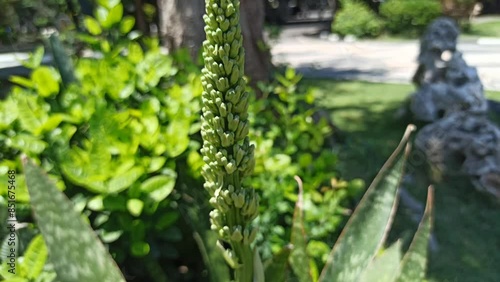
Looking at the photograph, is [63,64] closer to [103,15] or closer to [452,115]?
[103,15]

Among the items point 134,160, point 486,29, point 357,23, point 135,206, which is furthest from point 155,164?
point 486,29

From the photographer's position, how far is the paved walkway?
33.7 ft

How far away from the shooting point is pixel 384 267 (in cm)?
133

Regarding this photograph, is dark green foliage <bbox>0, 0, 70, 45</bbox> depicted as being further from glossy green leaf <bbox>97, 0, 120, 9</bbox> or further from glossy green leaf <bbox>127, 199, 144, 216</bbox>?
glossy green leaf <bbox>127, 199, 144, 216</bbox>

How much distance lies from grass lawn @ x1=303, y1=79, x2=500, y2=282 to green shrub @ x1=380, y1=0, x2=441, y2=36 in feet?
32.9

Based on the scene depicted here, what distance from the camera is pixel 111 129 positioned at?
5.34 feet

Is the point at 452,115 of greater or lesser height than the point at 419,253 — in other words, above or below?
below

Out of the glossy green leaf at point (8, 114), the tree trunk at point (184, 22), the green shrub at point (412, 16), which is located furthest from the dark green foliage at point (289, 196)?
the green shrub at point (412, 16)

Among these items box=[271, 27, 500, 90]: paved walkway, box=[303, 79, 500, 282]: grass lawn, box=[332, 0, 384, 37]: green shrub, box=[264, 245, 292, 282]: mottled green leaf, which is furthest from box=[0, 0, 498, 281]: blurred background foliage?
box=[332, 0, 384, 37]: green shrub

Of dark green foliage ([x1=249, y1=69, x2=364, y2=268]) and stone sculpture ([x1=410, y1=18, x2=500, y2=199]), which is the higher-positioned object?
dark green foliage ([x1=249, y1=69, x2=364, y2=268])

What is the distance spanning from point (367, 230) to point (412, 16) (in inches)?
642

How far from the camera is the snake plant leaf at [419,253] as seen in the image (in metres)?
1.12

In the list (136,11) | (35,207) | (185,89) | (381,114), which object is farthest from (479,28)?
(35,207)

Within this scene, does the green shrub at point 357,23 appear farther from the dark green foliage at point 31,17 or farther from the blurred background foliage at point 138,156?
the blurred background foliage at point 138,156
